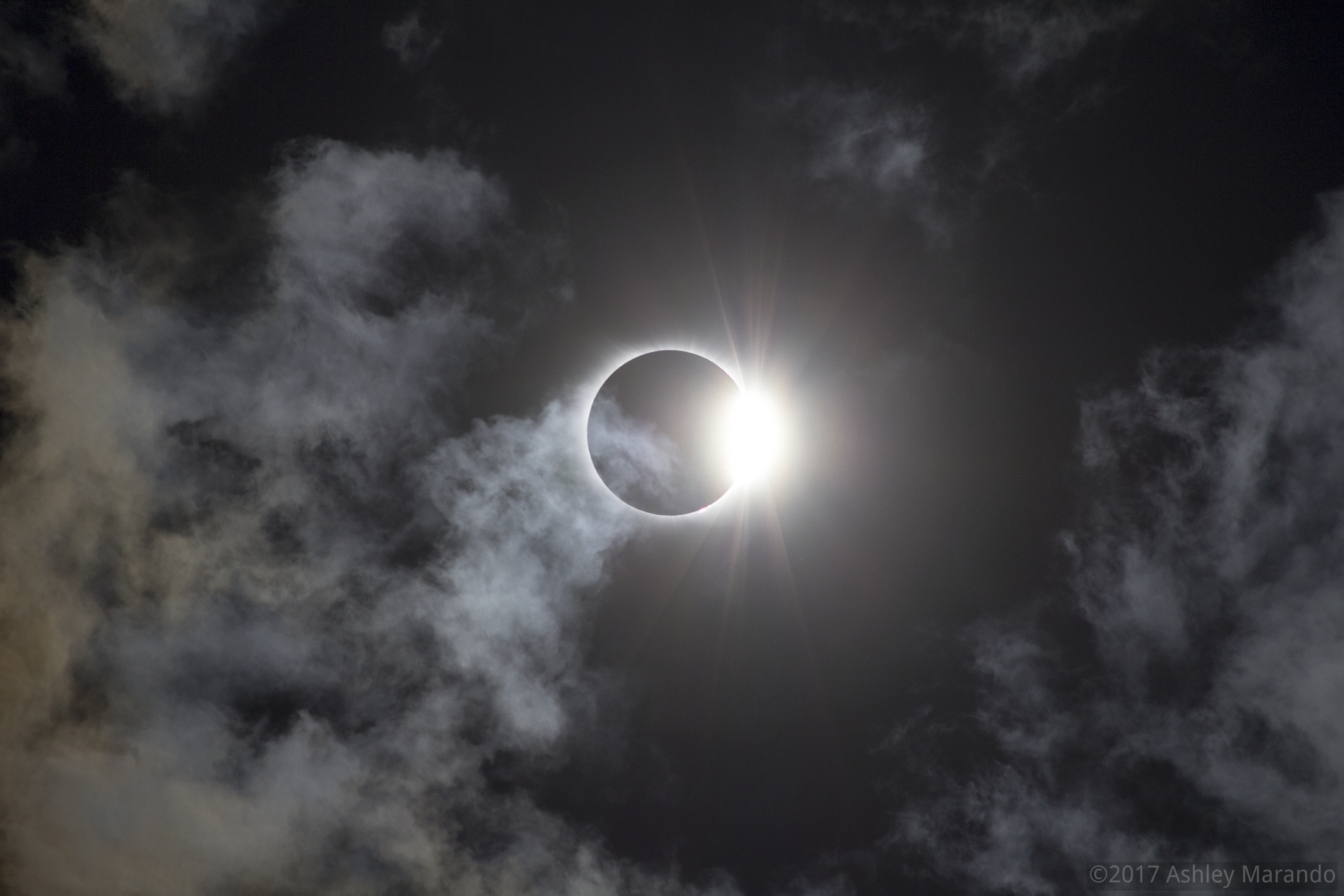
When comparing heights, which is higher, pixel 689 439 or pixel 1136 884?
pixel 689 439

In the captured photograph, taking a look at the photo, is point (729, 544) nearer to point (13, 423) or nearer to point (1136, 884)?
point (1136, 884)

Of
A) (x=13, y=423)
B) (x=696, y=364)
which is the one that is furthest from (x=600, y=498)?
(x=13, y=423)

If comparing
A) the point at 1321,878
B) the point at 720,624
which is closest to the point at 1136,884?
the point at 1321,878

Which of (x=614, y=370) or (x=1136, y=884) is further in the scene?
(x=1136, y=884)

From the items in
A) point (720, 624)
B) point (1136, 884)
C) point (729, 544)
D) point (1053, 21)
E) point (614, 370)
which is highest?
point (1053, 21)

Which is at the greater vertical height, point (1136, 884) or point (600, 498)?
point (600, 498)

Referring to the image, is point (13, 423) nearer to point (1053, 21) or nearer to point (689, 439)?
point (689, 439)

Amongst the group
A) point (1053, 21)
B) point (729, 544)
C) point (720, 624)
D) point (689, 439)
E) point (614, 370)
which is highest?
point (1053, 21)

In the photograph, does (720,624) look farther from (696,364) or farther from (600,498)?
(696,364)

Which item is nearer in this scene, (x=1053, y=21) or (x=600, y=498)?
(x=1053, y=21)
